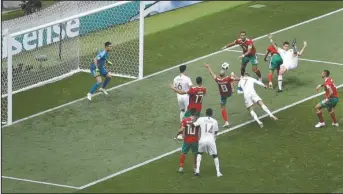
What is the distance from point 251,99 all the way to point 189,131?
500 centimetres

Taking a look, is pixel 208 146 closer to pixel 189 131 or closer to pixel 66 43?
pixel 189 131

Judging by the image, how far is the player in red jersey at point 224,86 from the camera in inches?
1570

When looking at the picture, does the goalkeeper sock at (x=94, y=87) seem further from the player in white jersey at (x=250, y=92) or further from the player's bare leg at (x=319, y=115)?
the player's bare leg at (x=319, y=115)

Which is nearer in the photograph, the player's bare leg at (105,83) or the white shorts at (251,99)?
the white shorts at (251,99)

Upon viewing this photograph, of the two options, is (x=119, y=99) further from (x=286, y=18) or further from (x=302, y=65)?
(x=286, y=18)

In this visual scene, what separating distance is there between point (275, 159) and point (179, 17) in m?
18.5

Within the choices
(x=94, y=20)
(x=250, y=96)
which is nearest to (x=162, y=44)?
(x=94, y=20)

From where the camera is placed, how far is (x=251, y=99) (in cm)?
4041

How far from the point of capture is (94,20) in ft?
157

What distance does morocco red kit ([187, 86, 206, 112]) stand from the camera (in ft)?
128

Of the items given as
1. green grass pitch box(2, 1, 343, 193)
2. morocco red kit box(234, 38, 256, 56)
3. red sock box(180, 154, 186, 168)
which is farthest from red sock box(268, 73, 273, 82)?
red sock box(180, 154, 186, 168)

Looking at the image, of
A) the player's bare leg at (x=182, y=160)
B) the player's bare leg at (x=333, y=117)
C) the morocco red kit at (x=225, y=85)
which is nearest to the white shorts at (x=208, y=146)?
the player's bare leg at (x=182, y=160)

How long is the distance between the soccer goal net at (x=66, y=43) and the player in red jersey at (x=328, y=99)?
8.45 m

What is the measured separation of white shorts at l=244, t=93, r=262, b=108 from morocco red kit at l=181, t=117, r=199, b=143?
4.82 metres
